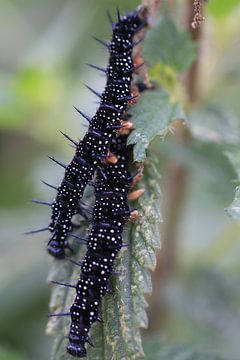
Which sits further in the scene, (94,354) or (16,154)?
(16,154)

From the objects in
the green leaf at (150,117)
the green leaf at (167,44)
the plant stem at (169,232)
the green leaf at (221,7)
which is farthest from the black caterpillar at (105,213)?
the plant stem at (169,232)

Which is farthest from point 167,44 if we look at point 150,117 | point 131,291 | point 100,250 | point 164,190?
point 164,190

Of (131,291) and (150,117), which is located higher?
(150,117)

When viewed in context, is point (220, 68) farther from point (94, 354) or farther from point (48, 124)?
Result: point (94, 354)

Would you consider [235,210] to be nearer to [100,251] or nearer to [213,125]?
[100,251]

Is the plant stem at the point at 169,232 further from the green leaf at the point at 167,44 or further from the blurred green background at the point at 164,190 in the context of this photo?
the green leaf at the point at 167,44

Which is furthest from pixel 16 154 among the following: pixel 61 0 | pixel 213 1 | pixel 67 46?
pixel 213 1
